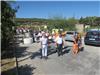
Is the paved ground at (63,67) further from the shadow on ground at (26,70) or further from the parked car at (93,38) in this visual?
the parked car at (93,38)

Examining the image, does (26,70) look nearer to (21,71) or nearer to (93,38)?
(21,71)

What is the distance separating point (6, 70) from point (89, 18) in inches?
3200

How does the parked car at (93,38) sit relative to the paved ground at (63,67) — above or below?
above

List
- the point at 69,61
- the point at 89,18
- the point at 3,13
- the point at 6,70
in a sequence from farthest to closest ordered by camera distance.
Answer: the point at 89,18 → the point at 69,61 → the point at 6,70 → the point at 3,13

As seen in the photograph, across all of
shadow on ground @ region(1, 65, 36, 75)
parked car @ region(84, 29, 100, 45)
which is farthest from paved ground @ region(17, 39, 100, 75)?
parked car @ region(84, 29, 100, 45)

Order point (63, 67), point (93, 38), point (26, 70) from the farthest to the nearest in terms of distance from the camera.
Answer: point (93, 38)
point (63, 67)
point (26, 70)

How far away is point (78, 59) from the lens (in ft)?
61.8

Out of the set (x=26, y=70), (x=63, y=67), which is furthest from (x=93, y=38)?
(x=26, y=70)

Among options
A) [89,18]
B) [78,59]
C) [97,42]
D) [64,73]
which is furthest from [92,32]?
[89,18]

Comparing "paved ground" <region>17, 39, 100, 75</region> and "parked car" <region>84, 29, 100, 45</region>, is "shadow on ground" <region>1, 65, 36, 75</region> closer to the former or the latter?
"paved ground" <region>17, 39, 100, 75</region>

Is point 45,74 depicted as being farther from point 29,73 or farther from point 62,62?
point 62,62

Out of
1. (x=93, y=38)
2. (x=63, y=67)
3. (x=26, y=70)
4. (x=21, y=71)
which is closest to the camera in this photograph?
Answer: (x=21, y=71)

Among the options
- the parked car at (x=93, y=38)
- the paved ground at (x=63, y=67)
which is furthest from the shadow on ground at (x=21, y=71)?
the parked car at (x=93, y=38)

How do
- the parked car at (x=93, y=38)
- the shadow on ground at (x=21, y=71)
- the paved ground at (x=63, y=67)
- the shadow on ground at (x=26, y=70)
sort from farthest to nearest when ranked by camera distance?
the parked car at (x=93, y=38) < the paved ground at (x=63, y=67) < the shadow on ground at (x=26, y=70) < the shadow on ground at (x=21, y=71)
